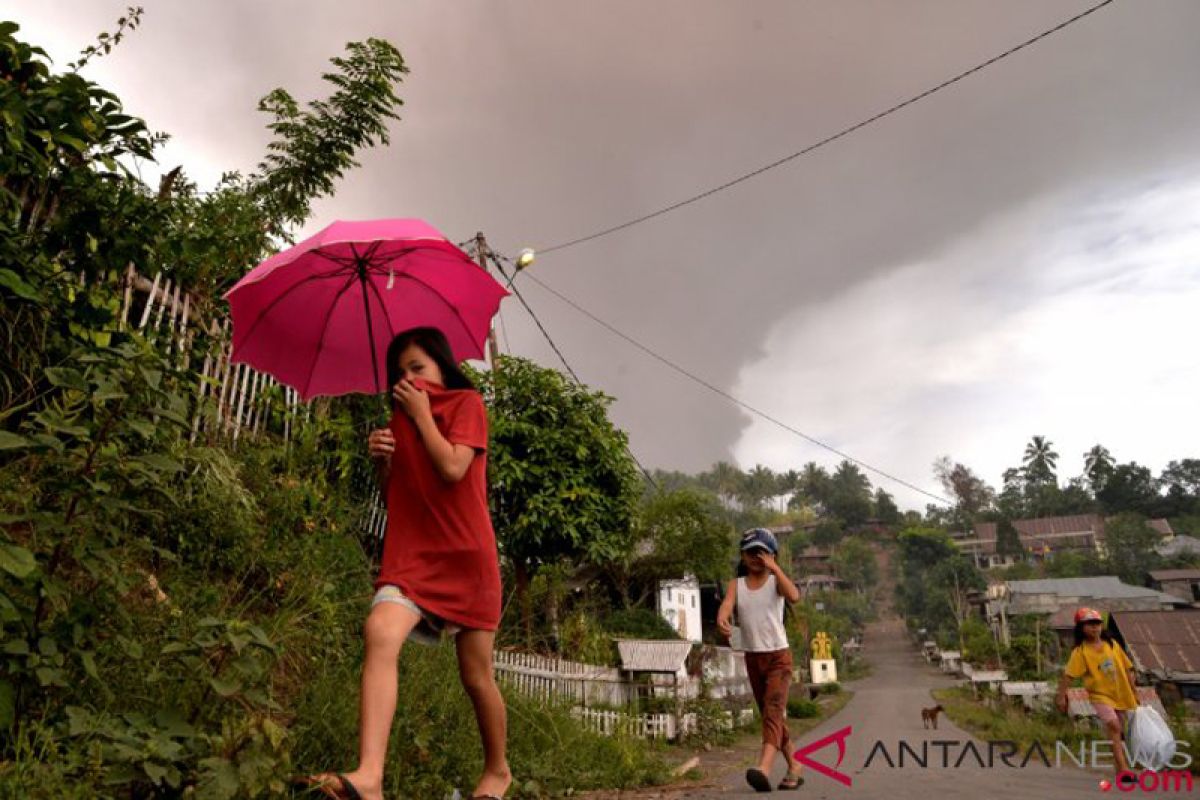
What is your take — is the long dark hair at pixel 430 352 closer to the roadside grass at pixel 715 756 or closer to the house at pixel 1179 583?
the roadside grass at pixel 715 756

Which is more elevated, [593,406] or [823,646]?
[593,406]

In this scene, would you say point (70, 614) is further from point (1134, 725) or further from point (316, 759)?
point (1134, 725)

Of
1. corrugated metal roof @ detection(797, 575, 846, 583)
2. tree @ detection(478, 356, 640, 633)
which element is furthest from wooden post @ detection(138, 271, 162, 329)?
corrugated metal roof @ detection(797, 575, 846, 583)

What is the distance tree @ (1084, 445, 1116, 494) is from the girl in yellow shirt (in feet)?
394

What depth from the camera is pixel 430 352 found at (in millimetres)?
2943

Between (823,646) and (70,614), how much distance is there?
56825 mm

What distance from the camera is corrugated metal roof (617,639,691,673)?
15.9 m

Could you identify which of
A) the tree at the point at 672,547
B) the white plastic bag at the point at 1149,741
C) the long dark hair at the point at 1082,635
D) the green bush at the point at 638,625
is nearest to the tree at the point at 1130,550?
the tree at the point at 672,547

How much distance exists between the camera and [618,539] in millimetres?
13016

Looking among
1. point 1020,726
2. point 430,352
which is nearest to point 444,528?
point 430,352

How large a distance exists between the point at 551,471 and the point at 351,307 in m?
8.93

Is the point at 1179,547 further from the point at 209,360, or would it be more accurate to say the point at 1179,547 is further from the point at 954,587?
the point at 209,360

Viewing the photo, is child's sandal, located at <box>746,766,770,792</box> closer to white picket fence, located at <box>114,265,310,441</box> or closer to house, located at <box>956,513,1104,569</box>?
white picket fence, located at <box>114,265,310,441</box>

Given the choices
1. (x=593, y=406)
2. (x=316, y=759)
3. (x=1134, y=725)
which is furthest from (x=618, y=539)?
(x=316, y=759)
